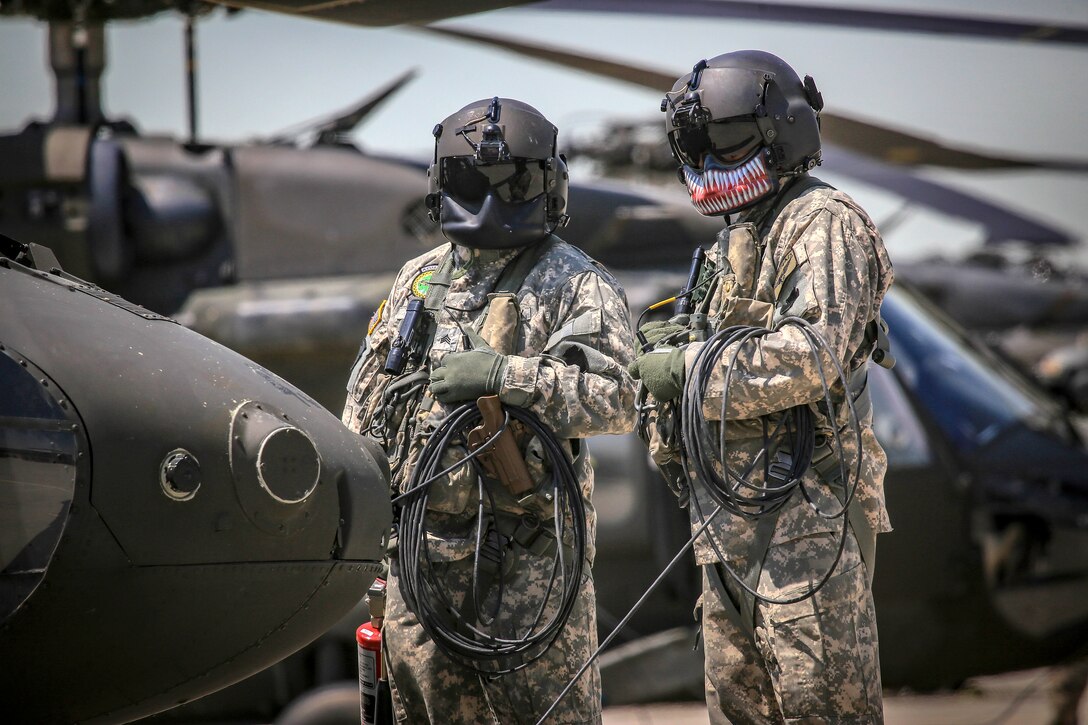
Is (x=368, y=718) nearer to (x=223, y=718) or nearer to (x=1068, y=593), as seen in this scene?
(x=223, y=718)

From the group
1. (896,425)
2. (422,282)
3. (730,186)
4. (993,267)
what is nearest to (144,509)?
(422,282)

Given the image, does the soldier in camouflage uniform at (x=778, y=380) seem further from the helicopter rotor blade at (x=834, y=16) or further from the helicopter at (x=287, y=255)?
the helicopter rotor blade at (x=834, y=16)

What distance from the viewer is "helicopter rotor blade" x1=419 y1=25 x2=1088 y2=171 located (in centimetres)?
575

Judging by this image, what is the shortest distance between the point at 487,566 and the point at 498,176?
1.07 metres

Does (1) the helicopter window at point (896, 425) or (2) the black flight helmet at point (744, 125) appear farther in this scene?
(1) the helicopter window at point (896, 425)

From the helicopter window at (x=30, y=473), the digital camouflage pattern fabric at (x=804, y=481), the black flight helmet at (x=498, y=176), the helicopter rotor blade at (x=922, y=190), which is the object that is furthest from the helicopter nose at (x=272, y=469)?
the helicopter rotor blade at (x=922, y=190)

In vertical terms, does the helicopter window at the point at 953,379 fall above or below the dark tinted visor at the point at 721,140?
below

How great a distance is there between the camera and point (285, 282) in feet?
18.3

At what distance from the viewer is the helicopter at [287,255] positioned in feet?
17.1

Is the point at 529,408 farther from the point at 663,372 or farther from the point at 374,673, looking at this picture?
the point at 374,673

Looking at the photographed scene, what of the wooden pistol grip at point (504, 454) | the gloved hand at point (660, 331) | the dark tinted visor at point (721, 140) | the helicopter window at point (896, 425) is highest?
the dark tinted visor at point (721, 140)

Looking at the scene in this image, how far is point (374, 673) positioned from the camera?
10.9 ft

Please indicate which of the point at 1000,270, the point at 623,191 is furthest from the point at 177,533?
the point at 1000,270

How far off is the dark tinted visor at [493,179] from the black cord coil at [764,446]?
0.74m
